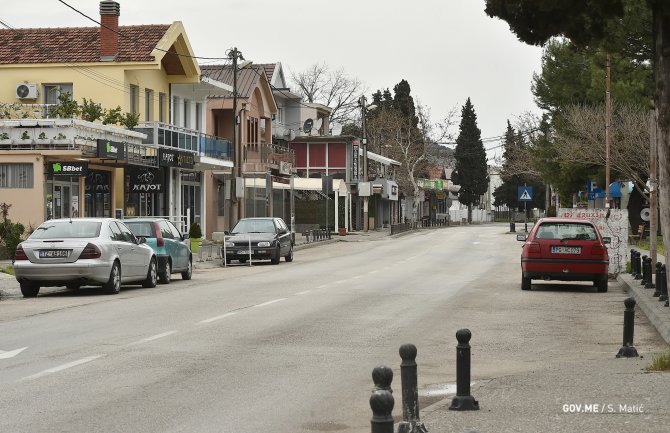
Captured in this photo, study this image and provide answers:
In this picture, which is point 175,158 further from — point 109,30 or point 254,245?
point 254,245

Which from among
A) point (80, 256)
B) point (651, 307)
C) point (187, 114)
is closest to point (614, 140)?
point (187, 114)

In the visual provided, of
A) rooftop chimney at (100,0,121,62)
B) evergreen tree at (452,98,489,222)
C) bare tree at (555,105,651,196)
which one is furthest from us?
evergreen tree at (452,98,489,222)

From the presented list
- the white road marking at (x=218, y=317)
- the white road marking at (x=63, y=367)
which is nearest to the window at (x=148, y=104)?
the white road marking at (x=218, y=317)

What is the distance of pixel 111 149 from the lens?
37750 mm

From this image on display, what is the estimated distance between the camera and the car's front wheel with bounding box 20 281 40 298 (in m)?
22.4

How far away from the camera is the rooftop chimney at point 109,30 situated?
44.8m

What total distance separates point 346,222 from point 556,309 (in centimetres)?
5727

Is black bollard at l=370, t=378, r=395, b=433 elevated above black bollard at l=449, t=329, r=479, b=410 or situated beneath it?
elevated above

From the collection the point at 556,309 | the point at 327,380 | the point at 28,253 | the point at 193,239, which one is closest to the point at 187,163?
the point at 193,239

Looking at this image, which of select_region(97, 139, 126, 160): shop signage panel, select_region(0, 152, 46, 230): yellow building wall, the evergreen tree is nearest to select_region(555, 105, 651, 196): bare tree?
select_region(97, 139, 126, 160): shop signage panel

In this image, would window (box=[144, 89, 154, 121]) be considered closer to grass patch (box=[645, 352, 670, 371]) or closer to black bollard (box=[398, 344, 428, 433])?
grass patch (box=[645, 352, 670, 371])

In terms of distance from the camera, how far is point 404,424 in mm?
7320

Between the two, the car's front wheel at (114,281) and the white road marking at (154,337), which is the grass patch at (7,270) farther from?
the white road marking at (154,337)

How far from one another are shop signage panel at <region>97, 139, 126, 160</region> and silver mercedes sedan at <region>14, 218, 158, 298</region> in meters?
13.4
